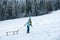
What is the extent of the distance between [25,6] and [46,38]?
18.6 metres

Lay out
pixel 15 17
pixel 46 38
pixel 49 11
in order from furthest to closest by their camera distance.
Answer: pixel 49 11 → pixel 15 17 → pixel 46 38

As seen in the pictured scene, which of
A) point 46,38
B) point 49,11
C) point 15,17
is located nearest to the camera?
point 46,38

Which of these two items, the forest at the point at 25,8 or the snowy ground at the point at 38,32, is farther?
the forest at the point at 25,8

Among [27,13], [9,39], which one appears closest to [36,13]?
[27,13]

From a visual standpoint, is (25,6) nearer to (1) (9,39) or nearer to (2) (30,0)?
(2) (30,0)

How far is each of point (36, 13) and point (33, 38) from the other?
1739 centimetres

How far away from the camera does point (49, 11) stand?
3173 cm

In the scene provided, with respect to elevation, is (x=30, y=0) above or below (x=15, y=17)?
above

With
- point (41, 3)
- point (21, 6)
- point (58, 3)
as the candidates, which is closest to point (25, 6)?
point (21, 6)

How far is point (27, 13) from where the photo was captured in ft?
101

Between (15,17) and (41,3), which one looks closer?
(15,17)

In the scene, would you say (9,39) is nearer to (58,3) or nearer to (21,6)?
(21,6)

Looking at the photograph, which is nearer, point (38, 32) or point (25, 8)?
point (38, 32)

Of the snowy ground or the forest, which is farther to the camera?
the forest
